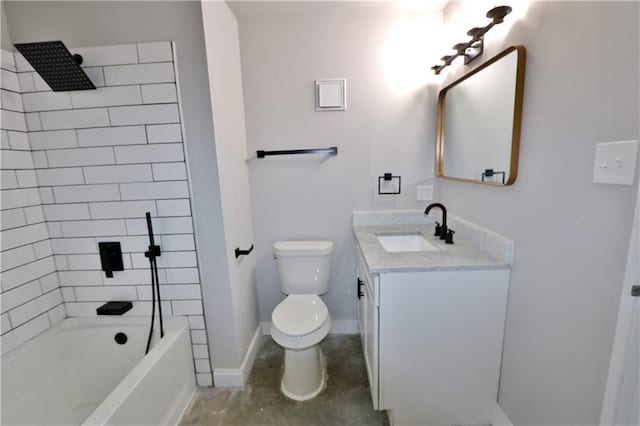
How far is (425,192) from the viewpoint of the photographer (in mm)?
1983

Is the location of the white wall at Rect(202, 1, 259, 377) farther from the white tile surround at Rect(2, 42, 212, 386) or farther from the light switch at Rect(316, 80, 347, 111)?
the light switch at Rect(316, 80, 347, 111)

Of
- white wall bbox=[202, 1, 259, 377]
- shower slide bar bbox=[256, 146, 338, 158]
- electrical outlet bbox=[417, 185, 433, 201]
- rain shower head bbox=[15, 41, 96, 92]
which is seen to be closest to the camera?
rain shower head bbox=[15, 41, 96, 92]

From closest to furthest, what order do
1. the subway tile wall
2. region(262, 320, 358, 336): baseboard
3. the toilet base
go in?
the subway tile wall
the toilet base
region(262, 320, 358, 336): baseboard

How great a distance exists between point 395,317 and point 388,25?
183 centimetres

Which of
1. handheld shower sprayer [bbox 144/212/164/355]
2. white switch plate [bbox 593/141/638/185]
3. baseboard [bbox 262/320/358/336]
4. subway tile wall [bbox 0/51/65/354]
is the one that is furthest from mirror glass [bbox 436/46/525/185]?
subway tile wall [bbox 0/51/65/354]

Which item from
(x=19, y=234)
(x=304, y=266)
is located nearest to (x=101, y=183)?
(x=19, y=234)

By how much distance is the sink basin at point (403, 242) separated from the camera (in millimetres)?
1748

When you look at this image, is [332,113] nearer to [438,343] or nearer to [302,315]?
[302,315]

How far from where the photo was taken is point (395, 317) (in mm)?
1250

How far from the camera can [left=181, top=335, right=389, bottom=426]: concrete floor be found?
4.80 feet

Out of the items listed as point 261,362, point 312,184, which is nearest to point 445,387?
point 261,362

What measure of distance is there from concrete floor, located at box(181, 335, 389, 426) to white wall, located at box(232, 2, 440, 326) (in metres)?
0.74

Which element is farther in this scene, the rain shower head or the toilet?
the toilet

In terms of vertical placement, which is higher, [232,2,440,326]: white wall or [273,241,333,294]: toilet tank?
[232,2,440,326]: white wall
